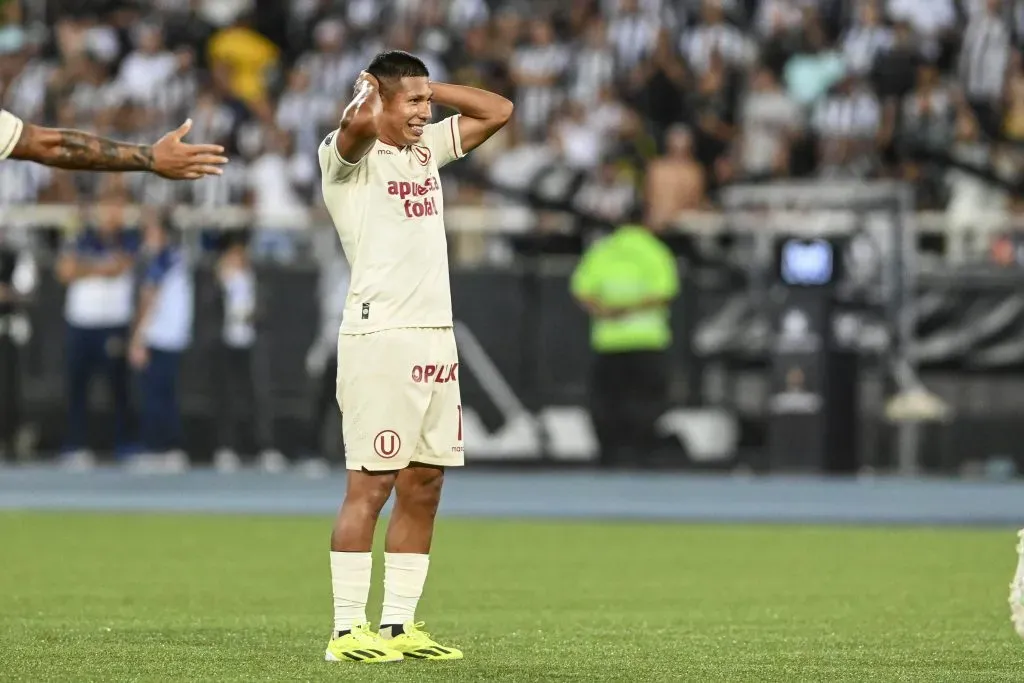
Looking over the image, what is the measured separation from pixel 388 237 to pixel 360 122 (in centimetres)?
65

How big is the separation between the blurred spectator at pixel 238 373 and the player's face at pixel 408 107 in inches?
515

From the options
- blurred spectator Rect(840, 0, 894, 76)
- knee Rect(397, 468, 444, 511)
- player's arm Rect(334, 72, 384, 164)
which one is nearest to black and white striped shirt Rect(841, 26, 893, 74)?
blurred spectator Rect(840, 0, 894, 76)

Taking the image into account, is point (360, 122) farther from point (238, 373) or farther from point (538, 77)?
point (538, 77)

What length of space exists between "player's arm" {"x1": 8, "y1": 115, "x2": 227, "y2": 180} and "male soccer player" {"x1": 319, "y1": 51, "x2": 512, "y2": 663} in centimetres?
51

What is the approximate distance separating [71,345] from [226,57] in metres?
5.17

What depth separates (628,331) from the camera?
20875 millimetres

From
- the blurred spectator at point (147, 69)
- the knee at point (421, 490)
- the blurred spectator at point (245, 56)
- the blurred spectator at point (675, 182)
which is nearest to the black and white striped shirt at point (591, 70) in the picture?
the blurred spectator at point (675, 182)

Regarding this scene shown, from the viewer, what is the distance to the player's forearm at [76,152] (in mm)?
8516

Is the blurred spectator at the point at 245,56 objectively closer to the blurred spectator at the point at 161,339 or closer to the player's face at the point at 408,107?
the blurred spectator at the point at 161,339

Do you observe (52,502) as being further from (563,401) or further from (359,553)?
(359,553)

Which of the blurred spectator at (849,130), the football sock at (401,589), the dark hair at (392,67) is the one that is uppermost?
the blurred spectator at (849,130)

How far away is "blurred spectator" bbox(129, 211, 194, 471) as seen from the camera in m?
21.4

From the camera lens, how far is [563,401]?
21406mm

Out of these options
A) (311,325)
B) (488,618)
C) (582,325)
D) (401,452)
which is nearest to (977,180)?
(582,325)
